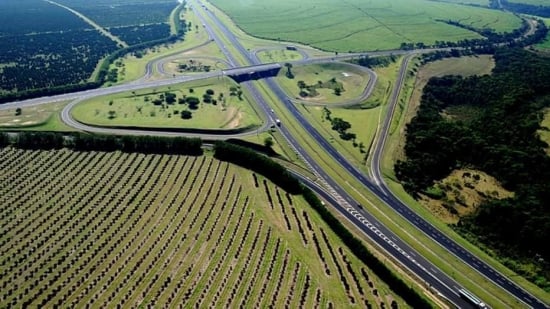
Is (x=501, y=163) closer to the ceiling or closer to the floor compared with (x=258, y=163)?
closer to the ceiling

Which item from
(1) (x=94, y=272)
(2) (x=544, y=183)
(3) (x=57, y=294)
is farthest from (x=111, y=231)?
(2) (x=544, y=183)

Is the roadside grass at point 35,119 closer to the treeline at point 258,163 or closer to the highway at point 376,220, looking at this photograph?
the highway at point 376,220

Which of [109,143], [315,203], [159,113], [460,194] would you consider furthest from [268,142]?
[460,194]

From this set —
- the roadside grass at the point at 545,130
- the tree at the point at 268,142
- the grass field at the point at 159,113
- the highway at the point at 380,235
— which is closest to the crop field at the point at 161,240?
the highway at the point at 380,235

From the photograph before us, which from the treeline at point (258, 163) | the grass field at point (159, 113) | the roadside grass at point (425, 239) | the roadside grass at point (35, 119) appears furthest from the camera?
the grass field at point (159, 113)

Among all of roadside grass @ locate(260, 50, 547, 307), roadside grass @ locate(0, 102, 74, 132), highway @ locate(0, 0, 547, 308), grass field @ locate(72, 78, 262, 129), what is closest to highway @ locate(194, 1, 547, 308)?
highway @ locate(0, 0, 547, 308)

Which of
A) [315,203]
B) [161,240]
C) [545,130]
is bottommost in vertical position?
[161,240]

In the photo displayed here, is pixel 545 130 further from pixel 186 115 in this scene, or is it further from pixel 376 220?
pixel 186 115
